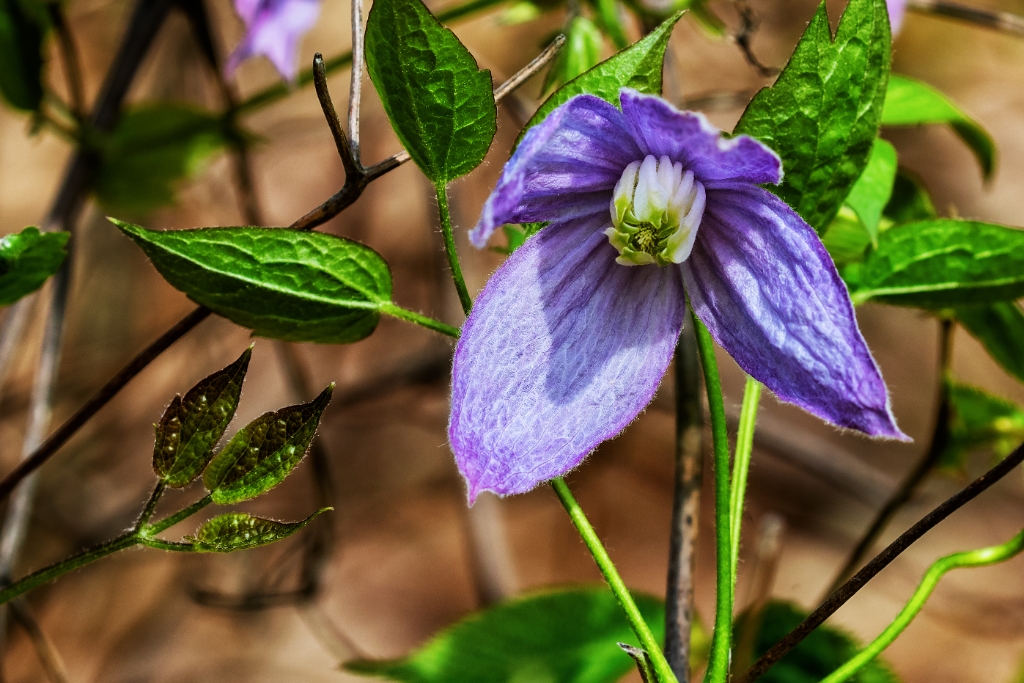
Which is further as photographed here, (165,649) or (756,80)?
(756,80)

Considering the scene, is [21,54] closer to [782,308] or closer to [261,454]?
[261,454]

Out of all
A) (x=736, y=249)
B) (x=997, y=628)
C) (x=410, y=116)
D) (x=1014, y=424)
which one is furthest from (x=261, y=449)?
(x=997, y=628)

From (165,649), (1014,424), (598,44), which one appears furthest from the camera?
(165,649)

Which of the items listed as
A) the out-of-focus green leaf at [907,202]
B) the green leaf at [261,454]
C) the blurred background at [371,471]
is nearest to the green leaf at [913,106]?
the out-of-focus green leaf at [907,202]

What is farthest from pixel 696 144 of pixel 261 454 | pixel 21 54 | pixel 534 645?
pixel 21 54

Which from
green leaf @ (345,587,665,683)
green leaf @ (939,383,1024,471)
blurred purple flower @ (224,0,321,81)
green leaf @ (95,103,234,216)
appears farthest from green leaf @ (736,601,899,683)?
green leaf @ (95,103,234,216)

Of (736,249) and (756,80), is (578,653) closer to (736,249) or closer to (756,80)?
(736,249)

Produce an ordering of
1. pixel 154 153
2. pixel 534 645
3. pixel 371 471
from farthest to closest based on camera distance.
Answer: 1. pixel 371 471
2. pixel 154 153
3. pixel 534 645
